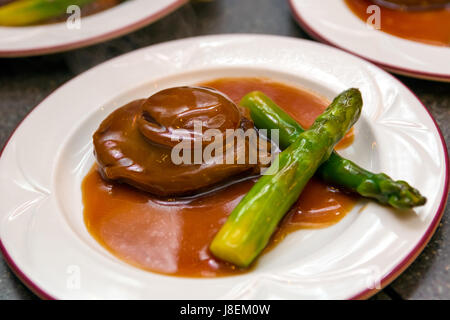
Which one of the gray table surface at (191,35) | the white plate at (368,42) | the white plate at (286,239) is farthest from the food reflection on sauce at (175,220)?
the white plate at (368,42)

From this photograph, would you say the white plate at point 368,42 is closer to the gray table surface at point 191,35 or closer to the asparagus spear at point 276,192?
the gray table surface at point 191,35

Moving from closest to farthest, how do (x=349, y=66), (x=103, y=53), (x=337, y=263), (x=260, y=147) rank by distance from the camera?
(x=337, y=263), (x=260, y=147), (x=349, y=66), (x=103, y=53)

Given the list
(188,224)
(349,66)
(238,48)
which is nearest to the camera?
(188,224)

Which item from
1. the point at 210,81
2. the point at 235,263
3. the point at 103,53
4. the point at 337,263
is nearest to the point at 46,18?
the point at 103,53

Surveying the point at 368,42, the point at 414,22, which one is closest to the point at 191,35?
the point at 368,42

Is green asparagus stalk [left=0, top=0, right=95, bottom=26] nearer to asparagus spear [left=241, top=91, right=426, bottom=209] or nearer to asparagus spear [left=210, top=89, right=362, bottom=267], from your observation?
asparagus spear [left=241, top=91, right=426, bottom=209]

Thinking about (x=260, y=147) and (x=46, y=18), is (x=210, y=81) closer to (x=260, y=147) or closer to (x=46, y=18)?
(x=260, y=147)
